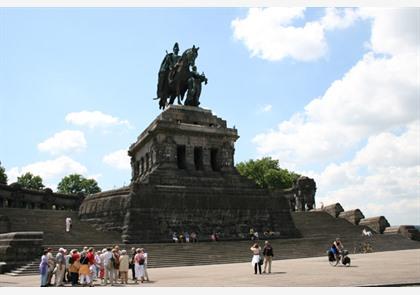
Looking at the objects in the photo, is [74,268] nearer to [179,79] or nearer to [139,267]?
[139,267]

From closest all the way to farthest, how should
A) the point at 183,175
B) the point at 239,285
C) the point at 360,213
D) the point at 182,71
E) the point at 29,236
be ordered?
the point at 239,285 → the point at 29,236 → the point at 183,175 → the point at 360,213 → the point at 182,71

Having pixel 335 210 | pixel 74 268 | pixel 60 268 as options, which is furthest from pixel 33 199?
pixel 74 268

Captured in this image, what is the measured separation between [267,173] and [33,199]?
41361 mm

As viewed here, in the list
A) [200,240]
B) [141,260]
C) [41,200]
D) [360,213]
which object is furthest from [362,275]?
[41,200]

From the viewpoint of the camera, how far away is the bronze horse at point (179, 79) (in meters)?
40.9

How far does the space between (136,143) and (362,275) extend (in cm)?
3041

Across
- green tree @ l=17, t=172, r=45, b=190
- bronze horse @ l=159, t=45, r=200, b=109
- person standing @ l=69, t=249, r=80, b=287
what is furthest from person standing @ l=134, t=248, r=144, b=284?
green tree @ l=17, t=172, r=45, b=190

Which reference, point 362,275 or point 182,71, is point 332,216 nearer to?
point 182,71

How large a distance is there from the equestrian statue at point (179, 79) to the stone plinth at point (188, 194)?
2.38m

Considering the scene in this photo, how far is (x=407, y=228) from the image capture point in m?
33.1

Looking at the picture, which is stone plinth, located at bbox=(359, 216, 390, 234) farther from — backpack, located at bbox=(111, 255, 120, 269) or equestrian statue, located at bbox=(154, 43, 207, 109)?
backpack, located at bbox=(111, 255, 120, 269)

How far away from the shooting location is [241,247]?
2541cm

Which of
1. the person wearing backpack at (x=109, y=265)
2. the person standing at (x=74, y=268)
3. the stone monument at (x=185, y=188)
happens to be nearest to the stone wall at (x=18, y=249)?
the person standing at (x=74, y=268)

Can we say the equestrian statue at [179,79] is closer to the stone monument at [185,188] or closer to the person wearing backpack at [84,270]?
the stone monument at [185,188]
